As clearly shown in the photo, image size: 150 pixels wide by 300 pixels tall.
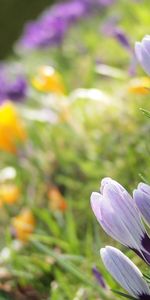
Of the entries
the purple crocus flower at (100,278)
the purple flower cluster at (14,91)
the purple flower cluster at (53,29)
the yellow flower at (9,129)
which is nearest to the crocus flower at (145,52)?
the purple crocus flower at (100,278)

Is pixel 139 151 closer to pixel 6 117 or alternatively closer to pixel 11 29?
pixel 6 117

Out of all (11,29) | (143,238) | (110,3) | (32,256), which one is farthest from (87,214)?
(11,29)

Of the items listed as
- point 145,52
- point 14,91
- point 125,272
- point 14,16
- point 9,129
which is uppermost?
point 14,16

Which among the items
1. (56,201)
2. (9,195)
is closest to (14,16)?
(9,195)

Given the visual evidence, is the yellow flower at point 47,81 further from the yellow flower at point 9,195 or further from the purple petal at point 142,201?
the purple petal at point 142,201

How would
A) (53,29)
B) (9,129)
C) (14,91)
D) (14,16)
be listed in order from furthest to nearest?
(14,16) < (53,29) < (14,91) < (9,129)

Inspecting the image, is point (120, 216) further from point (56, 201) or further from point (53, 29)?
point (53, 29)
